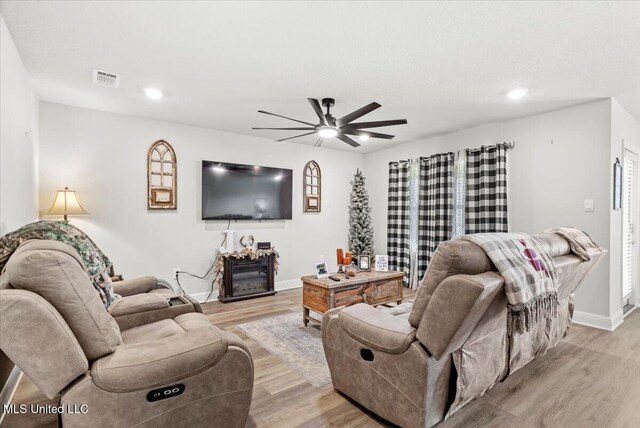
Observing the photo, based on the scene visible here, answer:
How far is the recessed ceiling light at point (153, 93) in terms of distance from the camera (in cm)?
336

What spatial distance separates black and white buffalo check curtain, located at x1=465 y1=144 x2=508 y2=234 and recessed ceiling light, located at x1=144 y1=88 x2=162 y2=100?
4040 millimetres

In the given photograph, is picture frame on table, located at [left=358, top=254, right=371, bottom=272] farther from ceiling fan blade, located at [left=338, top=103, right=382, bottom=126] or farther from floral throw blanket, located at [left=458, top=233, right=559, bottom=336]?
floral throw blanket, located at [left=458, top=233, right=559, bottom=336]

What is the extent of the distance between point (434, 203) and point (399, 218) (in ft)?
2.59

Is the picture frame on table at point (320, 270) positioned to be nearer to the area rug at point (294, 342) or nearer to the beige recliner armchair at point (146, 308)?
the area rug at point (294, 342)

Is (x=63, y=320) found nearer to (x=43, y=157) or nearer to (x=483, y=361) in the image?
(x=483, y=361)

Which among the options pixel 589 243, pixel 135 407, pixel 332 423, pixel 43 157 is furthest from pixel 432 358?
pixel 43 157

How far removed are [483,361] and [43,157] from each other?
4711mm

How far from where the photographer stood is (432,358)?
1.70 m

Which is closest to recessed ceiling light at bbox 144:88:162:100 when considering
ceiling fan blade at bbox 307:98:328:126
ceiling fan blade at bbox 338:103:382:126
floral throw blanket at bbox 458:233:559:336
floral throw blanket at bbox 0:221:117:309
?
ceiling fan blade at bbox 307:98:328:126

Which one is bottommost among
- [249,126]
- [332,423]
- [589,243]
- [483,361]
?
[332,423]

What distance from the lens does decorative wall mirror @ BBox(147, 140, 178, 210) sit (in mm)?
4348

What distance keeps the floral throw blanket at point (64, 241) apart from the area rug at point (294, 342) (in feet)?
4.63

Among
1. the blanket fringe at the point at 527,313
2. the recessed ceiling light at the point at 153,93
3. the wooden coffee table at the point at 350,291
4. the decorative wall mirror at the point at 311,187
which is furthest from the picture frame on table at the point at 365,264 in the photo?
the recessed ceiling light at the point at 153,93

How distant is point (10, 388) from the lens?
2244 mm
